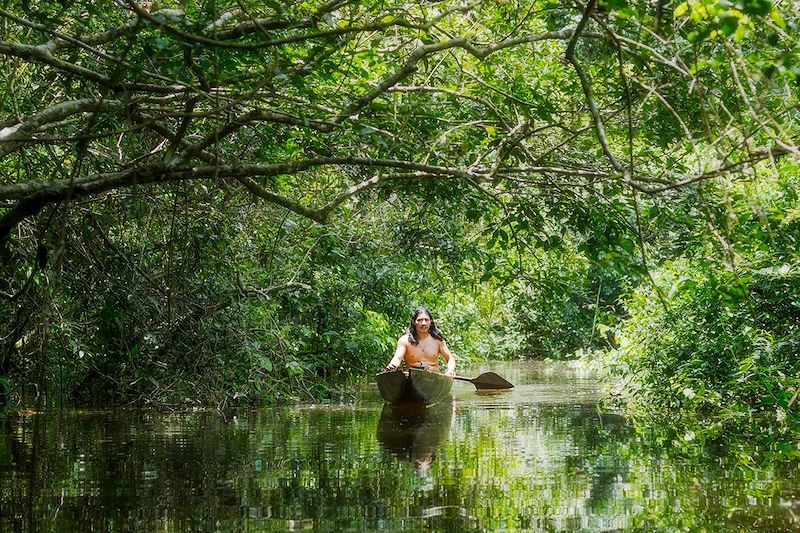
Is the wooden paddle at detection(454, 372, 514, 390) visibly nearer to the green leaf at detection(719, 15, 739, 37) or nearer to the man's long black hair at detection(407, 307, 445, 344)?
the man's long black hair at detection(407, 307, 445, 344)

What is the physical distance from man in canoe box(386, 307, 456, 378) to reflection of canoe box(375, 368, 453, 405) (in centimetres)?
115

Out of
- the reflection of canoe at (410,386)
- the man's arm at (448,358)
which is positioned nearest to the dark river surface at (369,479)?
the reflection of canoe at (410,386)

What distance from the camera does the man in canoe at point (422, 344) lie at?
13.2 m

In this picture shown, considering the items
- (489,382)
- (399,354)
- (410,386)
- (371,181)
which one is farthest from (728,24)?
(489,382)

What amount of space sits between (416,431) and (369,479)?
3.14 metres

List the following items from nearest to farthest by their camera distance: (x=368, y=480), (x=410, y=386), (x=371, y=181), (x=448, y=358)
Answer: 1. (x=368, y=480)
2. (x=371, y=181)
3. (x=410, y=386)
4. (x=448, y=358)

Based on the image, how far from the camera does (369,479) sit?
6.12 m

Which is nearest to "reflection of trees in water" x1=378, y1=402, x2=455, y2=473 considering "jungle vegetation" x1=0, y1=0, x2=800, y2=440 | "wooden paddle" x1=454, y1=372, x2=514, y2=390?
"jungle vegetation" x1=0, y1=0, x2=800, y2=440

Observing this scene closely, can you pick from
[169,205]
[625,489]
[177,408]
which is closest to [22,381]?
[177,408]

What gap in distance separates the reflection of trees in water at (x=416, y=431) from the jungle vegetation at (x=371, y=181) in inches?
55.6

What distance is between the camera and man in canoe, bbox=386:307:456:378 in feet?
43.2

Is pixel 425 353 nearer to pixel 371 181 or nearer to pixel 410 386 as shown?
pixel 410 386

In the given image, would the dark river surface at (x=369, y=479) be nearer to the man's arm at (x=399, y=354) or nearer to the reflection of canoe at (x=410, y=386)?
the reflection of canoe at (x=410, y=386)

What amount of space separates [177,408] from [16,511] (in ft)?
19.4
